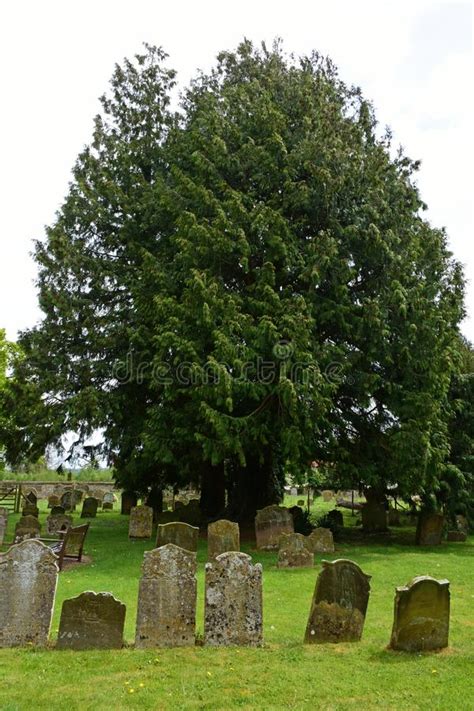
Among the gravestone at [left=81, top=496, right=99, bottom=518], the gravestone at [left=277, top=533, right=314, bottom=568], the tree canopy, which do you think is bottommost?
the gravestone at [left=81, top=496, right=99, bottom=518]

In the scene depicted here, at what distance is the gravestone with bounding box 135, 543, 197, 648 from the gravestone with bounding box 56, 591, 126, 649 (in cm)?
28

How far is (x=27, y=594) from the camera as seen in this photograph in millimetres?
7535

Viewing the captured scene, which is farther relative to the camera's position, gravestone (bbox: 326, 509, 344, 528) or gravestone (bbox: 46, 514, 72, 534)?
gravestone (bbox: 326, 509, 344, 528)

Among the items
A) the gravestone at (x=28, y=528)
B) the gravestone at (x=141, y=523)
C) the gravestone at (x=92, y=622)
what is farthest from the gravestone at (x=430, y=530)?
the gravestone at (x=92, y=622)

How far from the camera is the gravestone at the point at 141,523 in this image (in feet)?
61.0

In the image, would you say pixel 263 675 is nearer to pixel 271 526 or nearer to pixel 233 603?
pixel 233 603

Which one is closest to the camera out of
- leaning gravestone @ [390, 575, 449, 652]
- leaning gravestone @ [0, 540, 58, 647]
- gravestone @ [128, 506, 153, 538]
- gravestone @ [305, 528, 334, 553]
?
leaning gravestone @ [390, 575, 449, 652]

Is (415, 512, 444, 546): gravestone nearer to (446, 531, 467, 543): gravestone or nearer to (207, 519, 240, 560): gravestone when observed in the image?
(446, 531, 467, 543): gravestone

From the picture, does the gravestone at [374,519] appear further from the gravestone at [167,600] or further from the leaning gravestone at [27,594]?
the leaning gravestone at [27,594]

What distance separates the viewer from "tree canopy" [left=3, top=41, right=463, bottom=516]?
1669 centimetres

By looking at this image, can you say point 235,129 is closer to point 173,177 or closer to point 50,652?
point 173,177

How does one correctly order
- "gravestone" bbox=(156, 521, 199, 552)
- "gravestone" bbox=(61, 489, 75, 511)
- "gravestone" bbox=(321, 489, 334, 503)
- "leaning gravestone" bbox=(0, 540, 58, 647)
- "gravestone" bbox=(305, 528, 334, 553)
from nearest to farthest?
1. "leaning gravestone" bbox=(0, 540, 58, 647)
2. "gravestone" bbox=(156, 521, 199, 552)
3. "gravestone" bbox=(305, 528, 334, 553)
4. "gravestone" bbox=(61, 489, 75, 511)
5. "gravestone" bbox=(321, 489, 334, 503)

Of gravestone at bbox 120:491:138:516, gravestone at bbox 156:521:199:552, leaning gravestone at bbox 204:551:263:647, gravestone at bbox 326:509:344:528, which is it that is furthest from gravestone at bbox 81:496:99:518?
leaning gravestone at bbox 204:551:263:647

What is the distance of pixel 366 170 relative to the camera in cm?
1948
